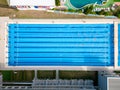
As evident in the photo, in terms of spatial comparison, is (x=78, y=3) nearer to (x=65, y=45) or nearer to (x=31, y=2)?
(x=65, y=45)

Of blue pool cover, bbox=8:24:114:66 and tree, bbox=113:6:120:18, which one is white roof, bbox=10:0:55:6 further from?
tree, bbox=113:6:120:18

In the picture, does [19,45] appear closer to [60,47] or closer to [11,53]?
[11,53]

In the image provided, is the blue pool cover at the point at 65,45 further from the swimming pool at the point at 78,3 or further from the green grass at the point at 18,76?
the swimming pool at the point at 78,3

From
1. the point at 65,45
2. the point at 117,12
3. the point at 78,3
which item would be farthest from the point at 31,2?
the point at 117,12

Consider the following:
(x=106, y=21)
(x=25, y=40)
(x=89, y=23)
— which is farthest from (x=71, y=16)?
(x=25, y=40)

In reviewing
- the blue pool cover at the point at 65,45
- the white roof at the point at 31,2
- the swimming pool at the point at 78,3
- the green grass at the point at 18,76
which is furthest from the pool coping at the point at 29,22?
the white roof at the point at 31,2

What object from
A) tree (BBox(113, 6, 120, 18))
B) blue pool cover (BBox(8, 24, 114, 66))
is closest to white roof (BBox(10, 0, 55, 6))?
blue pool cover (BBox(8, 24, 114, 66))

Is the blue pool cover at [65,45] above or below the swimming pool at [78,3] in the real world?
below

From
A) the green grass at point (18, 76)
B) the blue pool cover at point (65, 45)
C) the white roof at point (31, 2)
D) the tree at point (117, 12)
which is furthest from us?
the green grass at point (18, 76)

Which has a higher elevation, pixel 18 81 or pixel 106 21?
pixel 106 21
